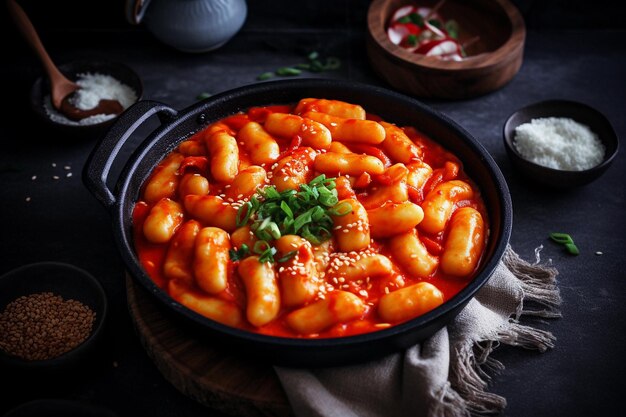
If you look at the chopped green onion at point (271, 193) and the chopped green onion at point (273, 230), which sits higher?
the chopped green onion at point (271, 193)

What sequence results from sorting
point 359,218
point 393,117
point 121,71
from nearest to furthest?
point 359,218 < point 393,117 < point 121,71

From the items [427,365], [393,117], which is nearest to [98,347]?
[427,365]

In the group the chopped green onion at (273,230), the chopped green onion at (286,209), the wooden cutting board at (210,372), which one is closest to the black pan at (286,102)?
the wooden cutting board at (210,372)

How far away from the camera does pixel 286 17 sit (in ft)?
13.7

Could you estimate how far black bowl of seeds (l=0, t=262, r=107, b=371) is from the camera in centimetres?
245

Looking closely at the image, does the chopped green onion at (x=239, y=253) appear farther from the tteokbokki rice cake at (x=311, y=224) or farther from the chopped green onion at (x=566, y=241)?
the chopped green onion at (x=566, y=241)

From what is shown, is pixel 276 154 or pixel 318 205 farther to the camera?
pixel 276 154

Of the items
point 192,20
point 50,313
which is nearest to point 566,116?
point 192,20

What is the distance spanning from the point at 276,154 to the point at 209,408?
3.36ft

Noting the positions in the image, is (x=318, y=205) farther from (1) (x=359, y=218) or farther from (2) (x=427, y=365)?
(2) (x=427, y=365)

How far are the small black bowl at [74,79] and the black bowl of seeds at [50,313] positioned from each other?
90 centimetres

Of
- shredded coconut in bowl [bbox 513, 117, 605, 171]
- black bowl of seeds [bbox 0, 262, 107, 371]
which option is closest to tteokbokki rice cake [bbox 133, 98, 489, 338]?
black bowl of seeds [bbox 0, 262, 107, 371]

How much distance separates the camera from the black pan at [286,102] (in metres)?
2.09

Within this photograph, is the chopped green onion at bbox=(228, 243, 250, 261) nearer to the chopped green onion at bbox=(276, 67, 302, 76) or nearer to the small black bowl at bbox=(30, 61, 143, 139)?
the small black bowl at bbox=(30, 61, 143, 139)
